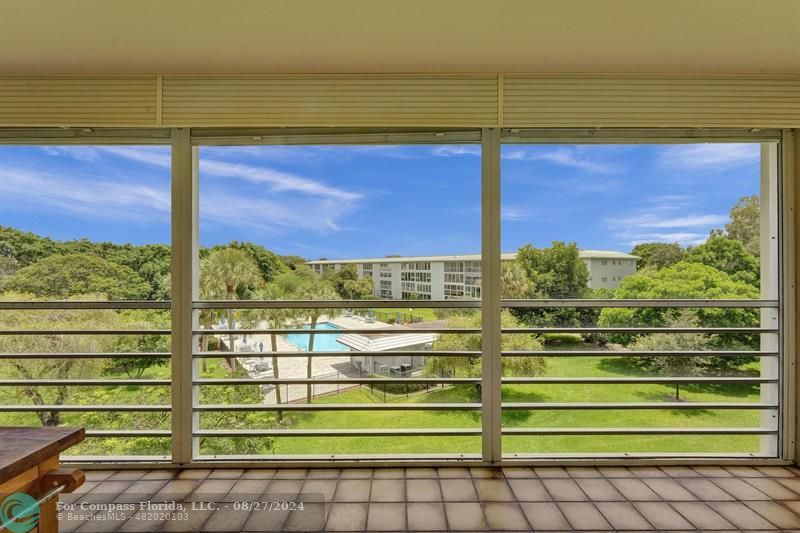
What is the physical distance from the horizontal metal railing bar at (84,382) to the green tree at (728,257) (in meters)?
3.58

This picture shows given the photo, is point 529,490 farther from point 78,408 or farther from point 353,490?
point 78,408

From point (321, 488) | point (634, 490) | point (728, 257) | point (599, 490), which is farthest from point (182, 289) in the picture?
point (728, 257)

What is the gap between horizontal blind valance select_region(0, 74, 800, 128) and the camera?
7.55 feet

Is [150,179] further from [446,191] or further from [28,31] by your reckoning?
[446,191]

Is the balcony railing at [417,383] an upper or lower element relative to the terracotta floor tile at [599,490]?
upper

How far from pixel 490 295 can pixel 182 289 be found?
1963 mm

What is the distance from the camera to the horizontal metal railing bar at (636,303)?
2.49 meters

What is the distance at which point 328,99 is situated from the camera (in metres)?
2.31

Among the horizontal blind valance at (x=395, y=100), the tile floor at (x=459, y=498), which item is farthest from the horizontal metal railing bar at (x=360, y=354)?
the horizontal blind valance at (x=395, y=100)

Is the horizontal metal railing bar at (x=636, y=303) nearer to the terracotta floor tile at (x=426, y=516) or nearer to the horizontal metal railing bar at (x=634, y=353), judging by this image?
the horizontal metal railing bar at (x=634, y=353)

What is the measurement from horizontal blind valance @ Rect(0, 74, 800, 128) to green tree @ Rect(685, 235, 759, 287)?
736mm

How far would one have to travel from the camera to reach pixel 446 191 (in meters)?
2.57

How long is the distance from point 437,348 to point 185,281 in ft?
5.54

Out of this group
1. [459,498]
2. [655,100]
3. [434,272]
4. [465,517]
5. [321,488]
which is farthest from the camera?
[434,272]
